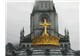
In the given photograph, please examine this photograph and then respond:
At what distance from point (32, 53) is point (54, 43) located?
113cm

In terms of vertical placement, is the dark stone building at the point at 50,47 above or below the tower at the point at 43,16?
below

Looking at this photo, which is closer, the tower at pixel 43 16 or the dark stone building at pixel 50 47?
the dark stone building at pixel 50 47

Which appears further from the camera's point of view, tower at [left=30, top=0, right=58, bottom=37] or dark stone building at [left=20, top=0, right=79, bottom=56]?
tower at [left=30, top=0, right=58, bottom=37]

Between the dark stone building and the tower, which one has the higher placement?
Result: the tower

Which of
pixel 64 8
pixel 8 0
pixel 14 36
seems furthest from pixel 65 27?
pixel 8 0

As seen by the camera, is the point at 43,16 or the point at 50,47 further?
the point at 43,16

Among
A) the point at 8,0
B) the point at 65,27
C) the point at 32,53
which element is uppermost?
the point at 8,0

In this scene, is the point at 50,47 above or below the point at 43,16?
below

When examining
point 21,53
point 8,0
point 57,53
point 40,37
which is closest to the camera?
point 8,0

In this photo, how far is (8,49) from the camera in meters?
5.48

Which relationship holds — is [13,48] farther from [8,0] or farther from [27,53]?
[8,0]
